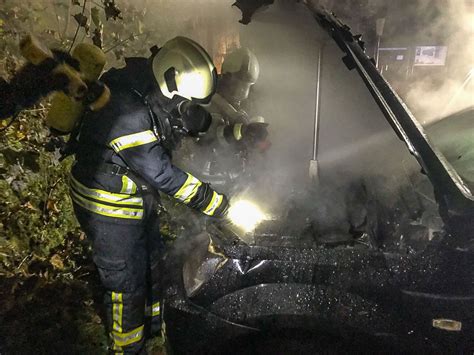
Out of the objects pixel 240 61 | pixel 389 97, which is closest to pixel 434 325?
pixel 389 97

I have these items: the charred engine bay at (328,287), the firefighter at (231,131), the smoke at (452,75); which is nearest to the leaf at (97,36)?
the firefighter at (231,131)

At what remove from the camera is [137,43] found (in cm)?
580

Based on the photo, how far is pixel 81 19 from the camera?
172 inches

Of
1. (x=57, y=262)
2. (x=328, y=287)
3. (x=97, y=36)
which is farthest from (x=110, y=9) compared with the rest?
(x=328, y=287)

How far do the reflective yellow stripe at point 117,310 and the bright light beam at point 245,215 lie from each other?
1.03m

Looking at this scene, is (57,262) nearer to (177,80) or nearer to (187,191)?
(187,191)

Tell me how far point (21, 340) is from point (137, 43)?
4934 mm

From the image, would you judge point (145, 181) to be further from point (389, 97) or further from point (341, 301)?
point (389, 97)

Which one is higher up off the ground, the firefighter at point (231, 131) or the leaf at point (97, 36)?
the leaf at point (97, 36)

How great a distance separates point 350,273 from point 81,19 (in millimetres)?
4682

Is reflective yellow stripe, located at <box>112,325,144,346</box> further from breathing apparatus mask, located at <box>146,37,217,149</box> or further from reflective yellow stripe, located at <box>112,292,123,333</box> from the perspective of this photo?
breathing apparatus mask, located at <box>146,37,217,149</box>

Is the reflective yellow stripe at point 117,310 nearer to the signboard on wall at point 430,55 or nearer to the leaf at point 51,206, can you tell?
the leaf at point 51,206

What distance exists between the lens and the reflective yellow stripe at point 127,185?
2.25m

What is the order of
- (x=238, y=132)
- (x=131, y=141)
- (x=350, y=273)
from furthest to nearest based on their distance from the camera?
(x=238, y=132) < (x=131, y=141) < (x=350, y=273)
